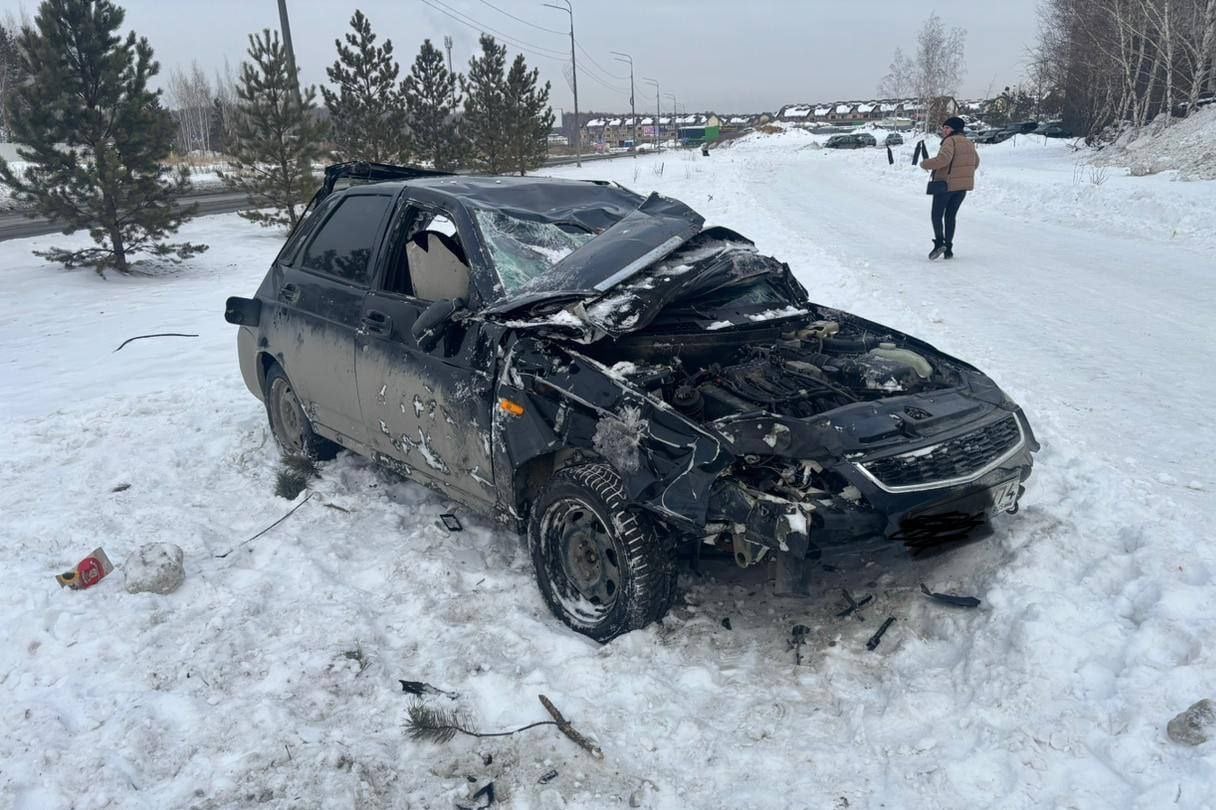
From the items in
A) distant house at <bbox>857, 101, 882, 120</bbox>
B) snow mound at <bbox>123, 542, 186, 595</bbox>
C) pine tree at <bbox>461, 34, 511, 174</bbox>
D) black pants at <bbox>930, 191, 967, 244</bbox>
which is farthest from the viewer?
distant house at <bbox>857, 101, 882, 120</bbox>

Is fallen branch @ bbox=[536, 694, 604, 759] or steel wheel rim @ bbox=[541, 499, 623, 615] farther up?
steel wheel rim @ bbox=[541, 499, 623, 615]

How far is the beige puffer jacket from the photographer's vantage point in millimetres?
10219

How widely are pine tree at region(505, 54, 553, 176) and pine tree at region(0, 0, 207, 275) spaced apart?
41.1 ft

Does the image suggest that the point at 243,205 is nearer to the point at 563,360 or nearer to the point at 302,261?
the point at 302,261

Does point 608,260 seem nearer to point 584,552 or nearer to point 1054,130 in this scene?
point 584,552

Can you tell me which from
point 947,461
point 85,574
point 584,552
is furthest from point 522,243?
point 85,574

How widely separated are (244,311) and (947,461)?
4332 mm

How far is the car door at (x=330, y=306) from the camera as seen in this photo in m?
4.39

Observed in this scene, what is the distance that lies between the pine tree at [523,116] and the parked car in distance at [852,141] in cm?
3032

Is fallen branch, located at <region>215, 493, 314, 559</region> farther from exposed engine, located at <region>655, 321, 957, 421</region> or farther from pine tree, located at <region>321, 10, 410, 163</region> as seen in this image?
pine tree, located at <region>321, 10, 410, 163</region>

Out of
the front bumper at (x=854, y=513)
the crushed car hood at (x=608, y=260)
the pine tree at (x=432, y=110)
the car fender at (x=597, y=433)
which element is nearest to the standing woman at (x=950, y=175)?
the crushed car hood at (x=608, y=260)

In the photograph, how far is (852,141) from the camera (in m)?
50.8

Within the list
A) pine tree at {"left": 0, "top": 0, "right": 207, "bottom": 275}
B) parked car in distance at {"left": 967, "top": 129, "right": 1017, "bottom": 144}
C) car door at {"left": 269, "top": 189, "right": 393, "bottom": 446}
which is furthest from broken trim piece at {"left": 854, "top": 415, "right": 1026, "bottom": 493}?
parked car in distance at {"left": 967, "top": 129, "right": 1017, "bottom": 144}

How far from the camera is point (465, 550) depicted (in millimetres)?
4129
